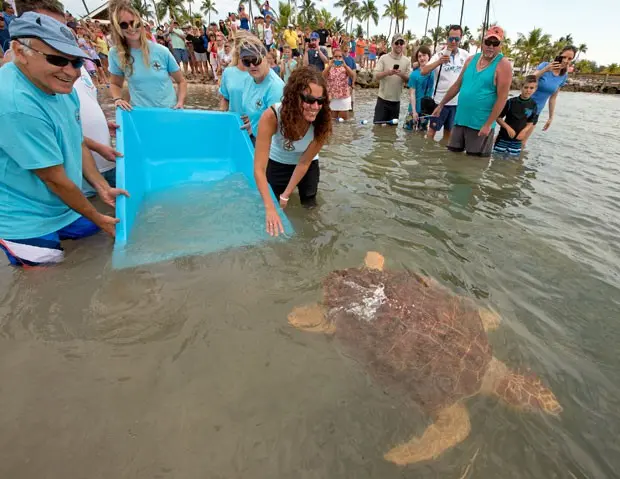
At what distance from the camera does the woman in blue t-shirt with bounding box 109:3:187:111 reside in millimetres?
2973

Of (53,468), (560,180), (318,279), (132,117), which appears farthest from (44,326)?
(560,180)

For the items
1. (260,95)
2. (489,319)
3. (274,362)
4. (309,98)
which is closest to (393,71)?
(260,95)

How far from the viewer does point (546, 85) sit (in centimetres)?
493

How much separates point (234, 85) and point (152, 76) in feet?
2.93

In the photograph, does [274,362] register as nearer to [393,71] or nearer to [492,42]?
[492,42]

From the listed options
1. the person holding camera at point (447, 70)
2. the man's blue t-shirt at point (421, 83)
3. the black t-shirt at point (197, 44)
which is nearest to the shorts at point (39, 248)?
the person holding camera at point (447, 70)

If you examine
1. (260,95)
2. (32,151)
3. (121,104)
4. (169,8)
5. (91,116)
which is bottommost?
(32,151)

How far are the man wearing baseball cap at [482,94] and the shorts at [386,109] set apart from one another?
2.18m

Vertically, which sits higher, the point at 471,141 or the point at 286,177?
the point at 471,141

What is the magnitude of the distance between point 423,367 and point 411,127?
6357 millimetres

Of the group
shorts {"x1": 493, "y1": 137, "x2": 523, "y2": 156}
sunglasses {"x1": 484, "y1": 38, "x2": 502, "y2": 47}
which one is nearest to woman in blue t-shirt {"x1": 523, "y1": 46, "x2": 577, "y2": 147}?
shorts {"x1": 493, "y1": 137, "x2": 523, "y2": 156}

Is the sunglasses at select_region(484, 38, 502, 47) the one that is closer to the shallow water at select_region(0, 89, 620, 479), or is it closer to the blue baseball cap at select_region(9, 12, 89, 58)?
the shallow water at select_region(0, 89, 620, 479)

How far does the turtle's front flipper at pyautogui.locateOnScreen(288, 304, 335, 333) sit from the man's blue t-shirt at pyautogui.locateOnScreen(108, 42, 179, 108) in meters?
3.14

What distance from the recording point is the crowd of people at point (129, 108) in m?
1.70
